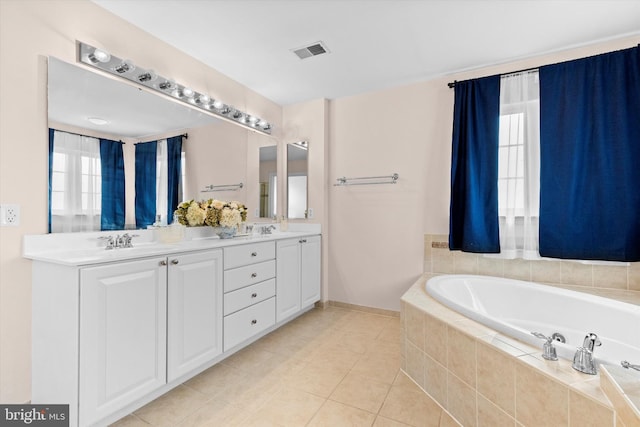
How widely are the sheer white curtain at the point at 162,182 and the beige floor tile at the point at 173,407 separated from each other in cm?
113

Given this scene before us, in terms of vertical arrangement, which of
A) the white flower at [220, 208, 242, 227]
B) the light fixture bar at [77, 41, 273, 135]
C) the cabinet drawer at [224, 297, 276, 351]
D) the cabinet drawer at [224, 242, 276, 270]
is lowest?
the cabinet drawer at [224, 297, 276, 351]

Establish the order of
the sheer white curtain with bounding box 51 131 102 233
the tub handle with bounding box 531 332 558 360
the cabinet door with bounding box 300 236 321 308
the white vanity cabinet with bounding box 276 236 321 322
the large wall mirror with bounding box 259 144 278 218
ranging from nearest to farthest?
the tub handle with bounding box 531 332 558 360 < the sheer white curtain with bounding box 51 131 102 233 < the white vanity cabinet with bounding box 276 236 321 322 < the cabinet door with bounding box 300 236 321 308 < the large wall mirror with bounding box 259 144 278 218

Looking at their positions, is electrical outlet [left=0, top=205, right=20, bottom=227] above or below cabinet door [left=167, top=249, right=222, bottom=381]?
above

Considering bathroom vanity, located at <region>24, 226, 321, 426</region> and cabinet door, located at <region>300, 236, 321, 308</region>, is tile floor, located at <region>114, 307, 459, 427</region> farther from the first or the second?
cabinet door, located at <region>300, 236, 321, 308</region>

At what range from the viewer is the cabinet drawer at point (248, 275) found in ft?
6.61

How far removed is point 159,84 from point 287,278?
6.04 ft

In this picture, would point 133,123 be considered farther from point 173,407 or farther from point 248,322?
point 173,407

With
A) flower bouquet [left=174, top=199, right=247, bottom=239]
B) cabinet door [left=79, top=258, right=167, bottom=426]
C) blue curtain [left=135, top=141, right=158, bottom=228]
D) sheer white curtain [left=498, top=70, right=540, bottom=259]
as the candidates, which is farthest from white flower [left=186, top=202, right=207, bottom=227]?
sheer white curtain [left=498, top=70, right=540, bottom=259]

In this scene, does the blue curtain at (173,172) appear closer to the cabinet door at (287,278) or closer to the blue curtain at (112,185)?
the blue curtain at (112,185)

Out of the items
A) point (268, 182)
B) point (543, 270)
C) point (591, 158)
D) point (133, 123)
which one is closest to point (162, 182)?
point (133, 123)

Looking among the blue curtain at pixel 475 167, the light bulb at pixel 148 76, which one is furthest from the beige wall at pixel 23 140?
the blue curtain at pixel 475 167

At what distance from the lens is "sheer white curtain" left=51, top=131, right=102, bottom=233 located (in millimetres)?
1620

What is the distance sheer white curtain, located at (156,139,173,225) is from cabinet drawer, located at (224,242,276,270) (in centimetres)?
58

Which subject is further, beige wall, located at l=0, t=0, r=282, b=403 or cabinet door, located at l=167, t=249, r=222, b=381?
cabinet door, located at l=167, t=249, r=222, b=381
